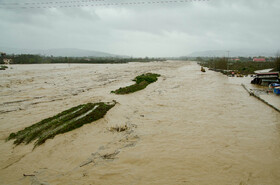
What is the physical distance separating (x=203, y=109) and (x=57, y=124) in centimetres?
715

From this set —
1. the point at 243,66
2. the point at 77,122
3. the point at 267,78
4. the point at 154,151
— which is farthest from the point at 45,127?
the point at 243,66

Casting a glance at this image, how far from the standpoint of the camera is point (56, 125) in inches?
237

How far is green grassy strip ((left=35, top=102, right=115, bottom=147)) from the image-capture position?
5236mm

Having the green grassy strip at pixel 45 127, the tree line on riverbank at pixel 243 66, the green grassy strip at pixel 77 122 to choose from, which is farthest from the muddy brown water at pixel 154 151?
the tree line on riverbank at pixel 243 66

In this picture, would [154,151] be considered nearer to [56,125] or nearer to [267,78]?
[56,125]

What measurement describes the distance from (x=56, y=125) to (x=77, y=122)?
2.43ft

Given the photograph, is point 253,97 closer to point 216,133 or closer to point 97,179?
point 216,133

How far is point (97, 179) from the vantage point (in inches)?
142

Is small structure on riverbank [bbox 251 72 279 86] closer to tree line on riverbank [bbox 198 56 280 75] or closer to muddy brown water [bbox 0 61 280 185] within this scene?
muddy brown water [bbox 0 61 280 185]

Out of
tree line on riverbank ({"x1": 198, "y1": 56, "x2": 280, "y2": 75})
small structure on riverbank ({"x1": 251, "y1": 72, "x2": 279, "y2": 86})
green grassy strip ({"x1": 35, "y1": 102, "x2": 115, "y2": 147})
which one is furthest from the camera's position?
tree line on riverbank ({"x1": 198, "y1": 56, "x2": 280, "y2": 75})

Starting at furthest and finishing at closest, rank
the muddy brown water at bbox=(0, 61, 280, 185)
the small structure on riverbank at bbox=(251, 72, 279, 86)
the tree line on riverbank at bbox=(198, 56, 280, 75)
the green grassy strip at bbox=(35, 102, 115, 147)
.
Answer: the tree line on riverbank at bbox=(198, 56, 280, 75) → the small structure on riverbank at bbox=(251, 72, 279, 86) → the green grassy strip at bbox=(35, 102, 115, 147) → the muddy brown water at bbox=(0, 61, 280, 185)

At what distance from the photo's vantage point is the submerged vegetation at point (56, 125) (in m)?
5.26

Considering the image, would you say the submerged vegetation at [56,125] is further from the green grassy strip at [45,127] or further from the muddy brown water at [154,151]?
the muddy brown water at [154,151]

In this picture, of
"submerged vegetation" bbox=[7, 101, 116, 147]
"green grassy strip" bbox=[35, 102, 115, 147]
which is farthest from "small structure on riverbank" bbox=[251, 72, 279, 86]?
"submerged vegetation" bbox=[7, 101, 116, 147]
